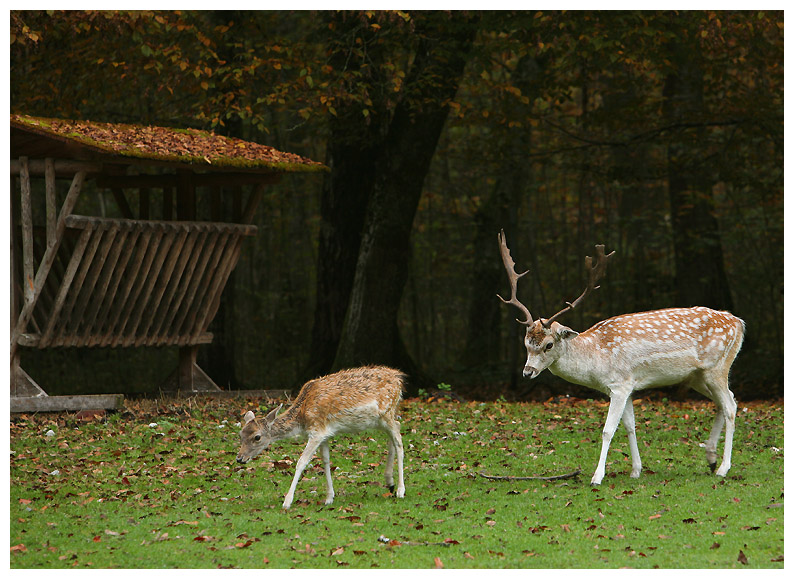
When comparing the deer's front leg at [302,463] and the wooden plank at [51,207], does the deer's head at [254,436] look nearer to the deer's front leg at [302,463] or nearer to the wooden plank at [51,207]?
the deer's front leg at [302,463]

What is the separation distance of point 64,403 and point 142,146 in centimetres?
311

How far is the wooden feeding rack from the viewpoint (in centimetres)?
1173

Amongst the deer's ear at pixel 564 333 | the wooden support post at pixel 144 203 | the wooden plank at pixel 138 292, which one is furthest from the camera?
the wooden support post at pixel 144 203

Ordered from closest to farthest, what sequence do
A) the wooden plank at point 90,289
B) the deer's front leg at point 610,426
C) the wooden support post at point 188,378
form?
the deer's front leg at point 610,426 < the wooden plank at point 90,289 < the wooden support post at point 188,378

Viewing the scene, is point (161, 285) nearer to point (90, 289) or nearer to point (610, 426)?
point (90, 289)

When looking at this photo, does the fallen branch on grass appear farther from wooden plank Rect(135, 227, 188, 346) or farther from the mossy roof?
wooden plank Rect(135, 227, 188, 346)

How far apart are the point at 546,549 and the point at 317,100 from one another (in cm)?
933

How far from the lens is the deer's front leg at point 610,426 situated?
8.20 meters

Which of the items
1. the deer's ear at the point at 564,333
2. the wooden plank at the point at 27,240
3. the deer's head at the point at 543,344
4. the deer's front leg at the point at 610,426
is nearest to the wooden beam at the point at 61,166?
the wooden plank at the point at 27,240

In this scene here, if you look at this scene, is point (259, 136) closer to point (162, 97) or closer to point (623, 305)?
point (162, 97)

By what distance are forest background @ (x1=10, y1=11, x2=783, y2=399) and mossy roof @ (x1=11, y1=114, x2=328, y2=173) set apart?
104 cm

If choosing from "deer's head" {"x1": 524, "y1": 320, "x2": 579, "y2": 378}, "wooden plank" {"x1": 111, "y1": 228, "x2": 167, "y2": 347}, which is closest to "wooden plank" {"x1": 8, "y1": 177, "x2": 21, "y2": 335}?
"wooden plank" {"x1": 111, "y1": 228, "x2": 167, "y2": 347}

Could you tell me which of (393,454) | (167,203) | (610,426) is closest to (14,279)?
(167,203)
